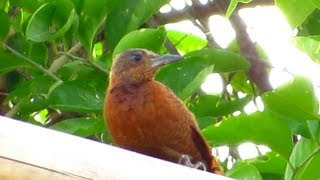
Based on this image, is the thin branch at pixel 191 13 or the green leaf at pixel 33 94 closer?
the green leaf at pixel 33 94

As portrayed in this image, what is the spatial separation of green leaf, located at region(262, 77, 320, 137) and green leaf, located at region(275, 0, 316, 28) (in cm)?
52

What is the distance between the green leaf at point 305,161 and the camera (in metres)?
3.17

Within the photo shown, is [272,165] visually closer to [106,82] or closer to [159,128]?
[159,128]

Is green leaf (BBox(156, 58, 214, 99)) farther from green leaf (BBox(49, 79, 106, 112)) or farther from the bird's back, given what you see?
green leaf (BBox(49, 79, 106, 112))

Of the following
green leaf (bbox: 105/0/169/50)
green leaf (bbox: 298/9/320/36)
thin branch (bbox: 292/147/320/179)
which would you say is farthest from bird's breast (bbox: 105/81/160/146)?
green leaf (bbox: 298/9/320/36)

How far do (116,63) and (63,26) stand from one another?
14.7 inches

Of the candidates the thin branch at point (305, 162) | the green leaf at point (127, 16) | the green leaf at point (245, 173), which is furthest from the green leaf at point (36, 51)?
the thin branch at point (305, 162)

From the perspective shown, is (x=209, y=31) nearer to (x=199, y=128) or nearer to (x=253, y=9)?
(x=253, y=9)

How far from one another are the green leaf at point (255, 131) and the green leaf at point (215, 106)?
1.26ft

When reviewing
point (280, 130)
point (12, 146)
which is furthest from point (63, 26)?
point (12, 146)

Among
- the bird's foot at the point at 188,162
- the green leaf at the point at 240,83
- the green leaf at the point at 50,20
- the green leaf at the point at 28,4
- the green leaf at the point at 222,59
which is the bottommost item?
the green leaf at the point at 240,83

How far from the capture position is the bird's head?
390 centimetres

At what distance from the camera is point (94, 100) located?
3.77 metres

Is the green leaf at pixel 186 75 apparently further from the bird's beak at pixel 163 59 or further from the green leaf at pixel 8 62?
the green leaf at pixel 8 62
